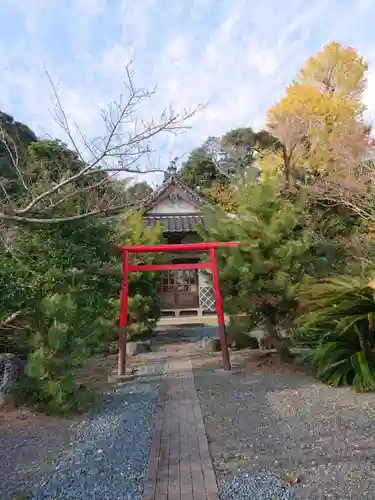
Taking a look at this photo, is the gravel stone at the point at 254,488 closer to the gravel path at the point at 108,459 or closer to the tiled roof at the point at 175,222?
the gravel path at the point at 108,459

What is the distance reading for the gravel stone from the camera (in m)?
2.76

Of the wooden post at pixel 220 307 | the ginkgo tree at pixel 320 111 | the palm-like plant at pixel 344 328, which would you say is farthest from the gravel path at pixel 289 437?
the ginkgo tree at pixel 320 111

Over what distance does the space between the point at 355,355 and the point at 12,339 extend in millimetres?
4223

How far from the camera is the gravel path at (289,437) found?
2916 millimetres

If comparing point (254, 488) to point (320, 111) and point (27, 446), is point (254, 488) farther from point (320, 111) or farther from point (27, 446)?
point (320, 111)

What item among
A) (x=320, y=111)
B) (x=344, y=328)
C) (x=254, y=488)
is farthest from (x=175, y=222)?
(x=254, y=488)

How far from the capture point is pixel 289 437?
13.1ft

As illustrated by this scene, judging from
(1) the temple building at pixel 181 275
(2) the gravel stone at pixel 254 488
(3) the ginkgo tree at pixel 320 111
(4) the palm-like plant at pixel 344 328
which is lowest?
(2) the gravel stone at pixel 254 488

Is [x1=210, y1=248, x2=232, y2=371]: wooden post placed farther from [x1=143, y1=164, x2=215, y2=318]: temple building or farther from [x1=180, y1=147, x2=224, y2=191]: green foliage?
[x1=180, y1=147, x2=224, y2=191]: green foliage

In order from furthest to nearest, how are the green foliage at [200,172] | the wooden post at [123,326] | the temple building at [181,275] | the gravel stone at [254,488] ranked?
the green foliage at [200,172]
the temple building at [181,275]
the wooden post at [123,326]
the gravel stone at [254,488]

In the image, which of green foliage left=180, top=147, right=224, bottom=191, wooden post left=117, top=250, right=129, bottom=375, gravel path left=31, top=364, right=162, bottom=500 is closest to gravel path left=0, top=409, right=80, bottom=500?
gravel path left=31, top=364, right=162, bottom=500

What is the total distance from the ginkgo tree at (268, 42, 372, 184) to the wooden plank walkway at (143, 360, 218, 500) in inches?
394

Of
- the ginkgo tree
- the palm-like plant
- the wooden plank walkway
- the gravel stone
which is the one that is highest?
the ginkgo tree

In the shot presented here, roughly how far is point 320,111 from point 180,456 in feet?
54.2
